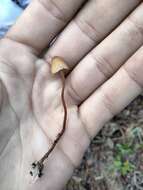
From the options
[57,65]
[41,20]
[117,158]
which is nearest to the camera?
[57,65]

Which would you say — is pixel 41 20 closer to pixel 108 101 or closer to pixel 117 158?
pixel 108 101

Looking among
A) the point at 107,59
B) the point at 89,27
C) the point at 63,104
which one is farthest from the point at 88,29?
the point at 63,104

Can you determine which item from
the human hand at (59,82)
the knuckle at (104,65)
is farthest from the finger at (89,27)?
the knuckle at (104,65)

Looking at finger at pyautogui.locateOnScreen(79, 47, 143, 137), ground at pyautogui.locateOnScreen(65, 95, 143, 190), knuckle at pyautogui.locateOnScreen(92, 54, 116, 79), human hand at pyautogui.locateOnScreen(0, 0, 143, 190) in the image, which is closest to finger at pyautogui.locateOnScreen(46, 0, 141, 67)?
human hand at pyautogui.locateOnScreen(0, 0, 143, 190)

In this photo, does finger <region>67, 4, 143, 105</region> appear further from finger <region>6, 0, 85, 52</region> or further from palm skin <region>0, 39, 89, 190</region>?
finger <region>6, 0, 85, 52</region>

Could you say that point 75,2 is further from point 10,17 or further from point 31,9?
point 10,17

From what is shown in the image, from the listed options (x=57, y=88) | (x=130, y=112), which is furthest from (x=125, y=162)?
(x=57, y=88)
